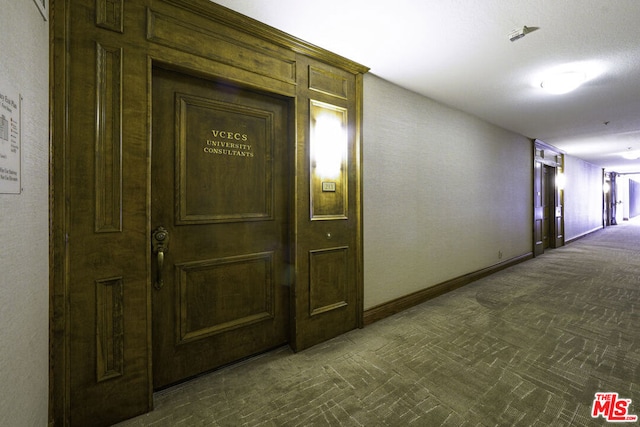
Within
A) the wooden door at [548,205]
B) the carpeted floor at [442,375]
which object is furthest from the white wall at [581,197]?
the carpeted floor at [442,375]

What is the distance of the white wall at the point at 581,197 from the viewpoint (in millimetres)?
8727

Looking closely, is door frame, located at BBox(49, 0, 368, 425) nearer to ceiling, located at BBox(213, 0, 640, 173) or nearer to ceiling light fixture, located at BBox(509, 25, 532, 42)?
ceiling, located at BBox(213, 0, 640, 173)

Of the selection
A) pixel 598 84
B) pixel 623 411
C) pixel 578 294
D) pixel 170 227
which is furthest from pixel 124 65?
pixel 578 294

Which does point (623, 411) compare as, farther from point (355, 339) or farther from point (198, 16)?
point (198, 16)

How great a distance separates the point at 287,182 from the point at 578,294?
15.1 ft

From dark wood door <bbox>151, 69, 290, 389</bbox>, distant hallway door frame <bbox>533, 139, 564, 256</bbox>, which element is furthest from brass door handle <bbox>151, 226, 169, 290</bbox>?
distant hallway door frame <bbox>533, 139, 564, 256</bbox>

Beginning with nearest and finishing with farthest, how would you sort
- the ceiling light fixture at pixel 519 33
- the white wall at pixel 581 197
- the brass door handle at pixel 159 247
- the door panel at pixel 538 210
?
the brass door handle at pixel 159 247
the ceiling light fixture at pixel 519 33
the door panel at pixel 538 210
the white wall at pixel 581 197

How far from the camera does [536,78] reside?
3.30 metres

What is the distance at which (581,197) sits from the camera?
990 cm

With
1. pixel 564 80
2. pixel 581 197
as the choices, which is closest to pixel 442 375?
pixel 564 80

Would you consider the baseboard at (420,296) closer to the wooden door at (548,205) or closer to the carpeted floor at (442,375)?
the carpeted floor at (442,375)

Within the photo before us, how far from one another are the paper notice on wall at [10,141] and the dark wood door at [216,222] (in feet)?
2.65

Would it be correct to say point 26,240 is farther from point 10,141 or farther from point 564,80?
point 564,80

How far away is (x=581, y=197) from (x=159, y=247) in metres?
13.3
